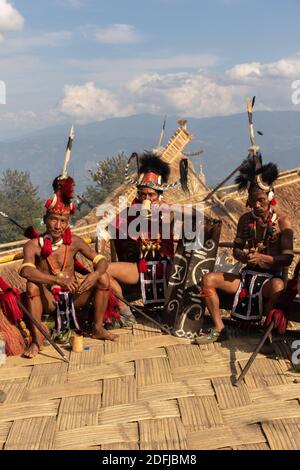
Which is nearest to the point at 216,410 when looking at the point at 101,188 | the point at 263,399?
the point at 263,399

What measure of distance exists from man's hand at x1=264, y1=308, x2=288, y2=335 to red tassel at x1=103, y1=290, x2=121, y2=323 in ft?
5.49

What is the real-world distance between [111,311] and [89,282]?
0.64m

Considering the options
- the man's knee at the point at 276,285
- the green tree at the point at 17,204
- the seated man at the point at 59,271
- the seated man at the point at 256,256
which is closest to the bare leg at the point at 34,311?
the seated man at the point at 59,271

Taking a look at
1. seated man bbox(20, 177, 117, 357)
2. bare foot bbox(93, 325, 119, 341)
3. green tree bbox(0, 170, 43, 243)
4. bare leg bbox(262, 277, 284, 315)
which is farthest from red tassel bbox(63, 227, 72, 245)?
green tree bbox(0, 170, 43, 243)

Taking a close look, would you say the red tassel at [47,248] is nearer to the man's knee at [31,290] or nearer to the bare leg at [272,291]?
the man's knee at [31,290]

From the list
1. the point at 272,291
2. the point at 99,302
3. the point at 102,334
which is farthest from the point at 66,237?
the point at 272,291

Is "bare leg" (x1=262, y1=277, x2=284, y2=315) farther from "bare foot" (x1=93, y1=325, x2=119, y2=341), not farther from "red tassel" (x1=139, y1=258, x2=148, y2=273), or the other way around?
"bare foot" (x1=93, y1=325, x2=119, y2=341)

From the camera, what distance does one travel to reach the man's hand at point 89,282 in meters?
4.76

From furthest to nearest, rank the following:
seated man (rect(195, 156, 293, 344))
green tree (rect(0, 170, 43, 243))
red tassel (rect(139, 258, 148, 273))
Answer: green tree (rect(0, 170, 43, 243)) → red tassel (rect(139, 258, 148, 273)) → seated man (rect(195, 156, 293, 344))

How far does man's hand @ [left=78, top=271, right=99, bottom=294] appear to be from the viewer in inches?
187

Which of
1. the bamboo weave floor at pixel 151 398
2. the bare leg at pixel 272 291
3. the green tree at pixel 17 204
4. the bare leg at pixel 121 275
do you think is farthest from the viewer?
the green tree at pixel 17 204

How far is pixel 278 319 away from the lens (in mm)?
4434

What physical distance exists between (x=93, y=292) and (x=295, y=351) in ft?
6.67

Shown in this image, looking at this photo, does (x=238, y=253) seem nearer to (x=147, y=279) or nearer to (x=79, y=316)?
(x=147, y=279)
